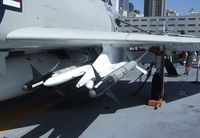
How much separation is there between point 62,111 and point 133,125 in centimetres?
189

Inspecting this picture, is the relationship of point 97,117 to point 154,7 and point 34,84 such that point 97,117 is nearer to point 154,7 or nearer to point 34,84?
point 34,84

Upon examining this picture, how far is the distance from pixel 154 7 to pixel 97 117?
16436 centimetres

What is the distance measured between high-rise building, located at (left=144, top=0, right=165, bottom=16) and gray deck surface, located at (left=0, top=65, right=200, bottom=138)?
15893 cm

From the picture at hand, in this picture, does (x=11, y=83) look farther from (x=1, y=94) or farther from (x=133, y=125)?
(x=133, y=125)

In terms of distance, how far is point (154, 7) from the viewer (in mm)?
166250

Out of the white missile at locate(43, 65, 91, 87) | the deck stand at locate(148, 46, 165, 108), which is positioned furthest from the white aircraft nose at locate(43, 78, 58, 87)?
the deck stand at locate(148, 46, 165, 108)

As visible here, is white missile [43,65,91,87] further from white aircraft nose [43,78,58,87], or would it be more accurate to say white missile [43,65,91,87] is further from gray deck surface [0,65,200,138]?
gray deck surface [0,65,200,138]

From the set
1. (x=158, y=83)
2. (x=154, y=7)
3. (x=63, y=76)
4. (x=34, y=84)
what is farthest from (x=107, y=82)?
(x=154, y=7)

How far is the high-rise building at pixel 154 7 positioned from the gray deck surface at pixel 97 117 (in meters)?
159

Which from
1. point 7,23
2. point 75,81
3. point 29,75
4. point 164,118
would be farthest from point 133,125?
point 7,23

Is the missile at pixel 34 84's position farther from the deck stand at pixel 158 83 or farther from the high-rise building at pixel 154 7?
A: the high-rise building at pixel 154 7

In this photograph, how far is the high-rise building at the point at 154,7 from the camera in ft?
540

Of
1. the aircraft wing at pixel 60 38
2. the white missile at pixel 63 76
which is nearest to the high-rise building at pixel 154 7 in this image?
the aircraft wing at pixel 60 38

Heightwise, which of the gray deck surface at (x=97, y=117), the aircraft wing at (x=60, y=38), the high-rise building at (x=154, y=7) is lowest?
the gray deck surface at (x=97, y=117)
